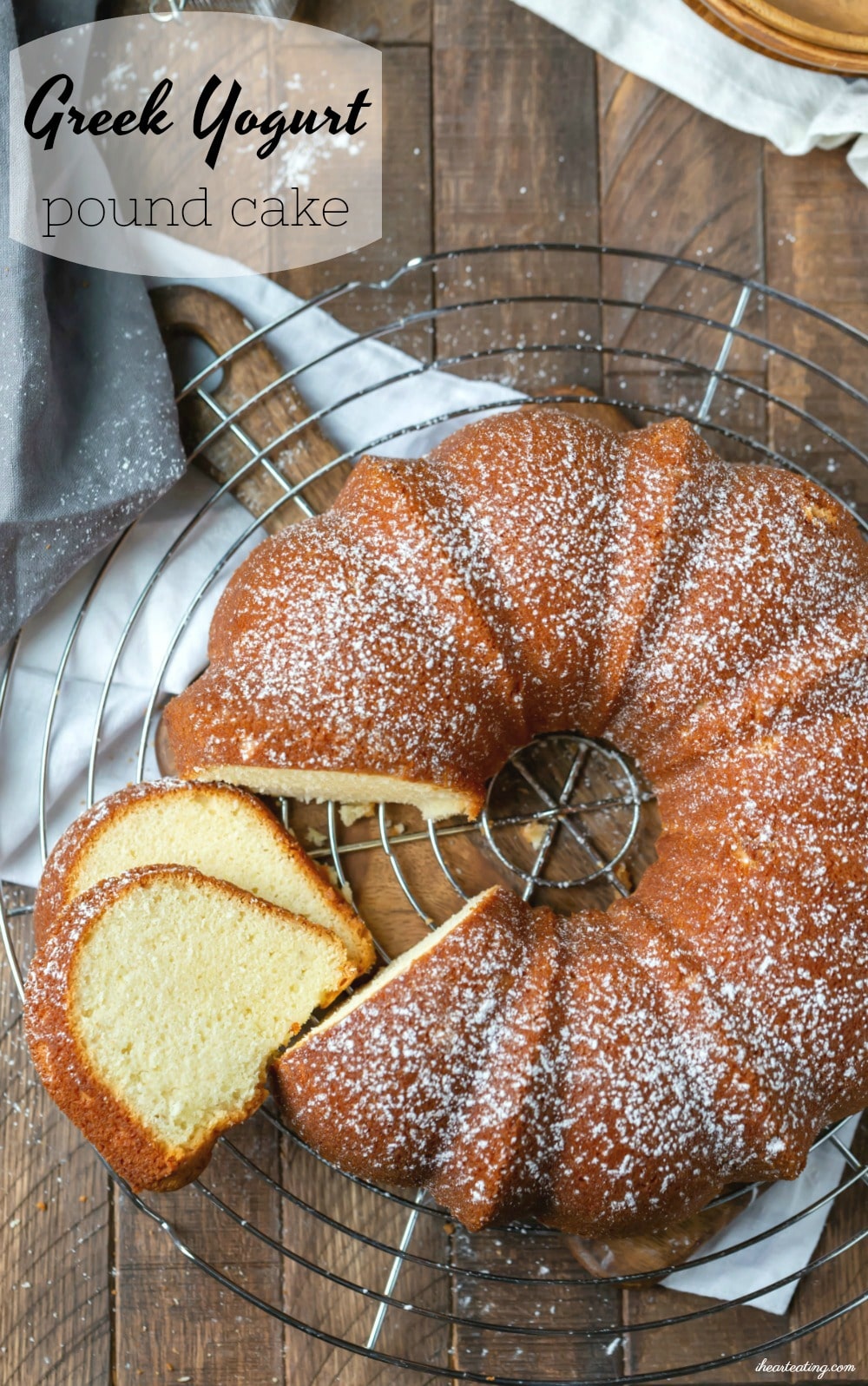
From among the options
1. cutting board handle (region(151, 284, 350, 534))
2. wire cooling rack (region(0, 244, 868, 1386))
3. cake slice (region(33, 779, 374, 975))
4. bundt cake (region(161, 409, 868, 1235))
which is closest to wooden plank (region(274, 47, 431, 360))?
wire cooling rack (region(0, 244, 868, 1386))

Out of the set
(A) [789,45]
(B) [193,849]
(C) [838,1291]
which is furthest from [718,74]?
(C) [838,1291]

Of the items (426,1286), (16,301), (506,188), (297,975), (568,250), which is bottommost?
(426,1286)

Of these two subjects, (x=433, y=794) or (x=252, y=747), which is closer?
(x=252, y=747)

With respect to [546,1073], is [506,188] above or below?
above

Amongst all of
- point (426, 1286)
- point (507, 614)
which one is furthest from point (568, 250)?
point (426, 1286)

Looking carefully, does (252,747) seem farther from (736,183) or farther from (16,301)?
(736,183)

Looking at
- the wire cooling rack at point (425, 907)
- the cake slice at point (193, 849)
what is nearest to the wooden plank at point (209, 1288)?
the wire cooling rack at point (425, 907)
